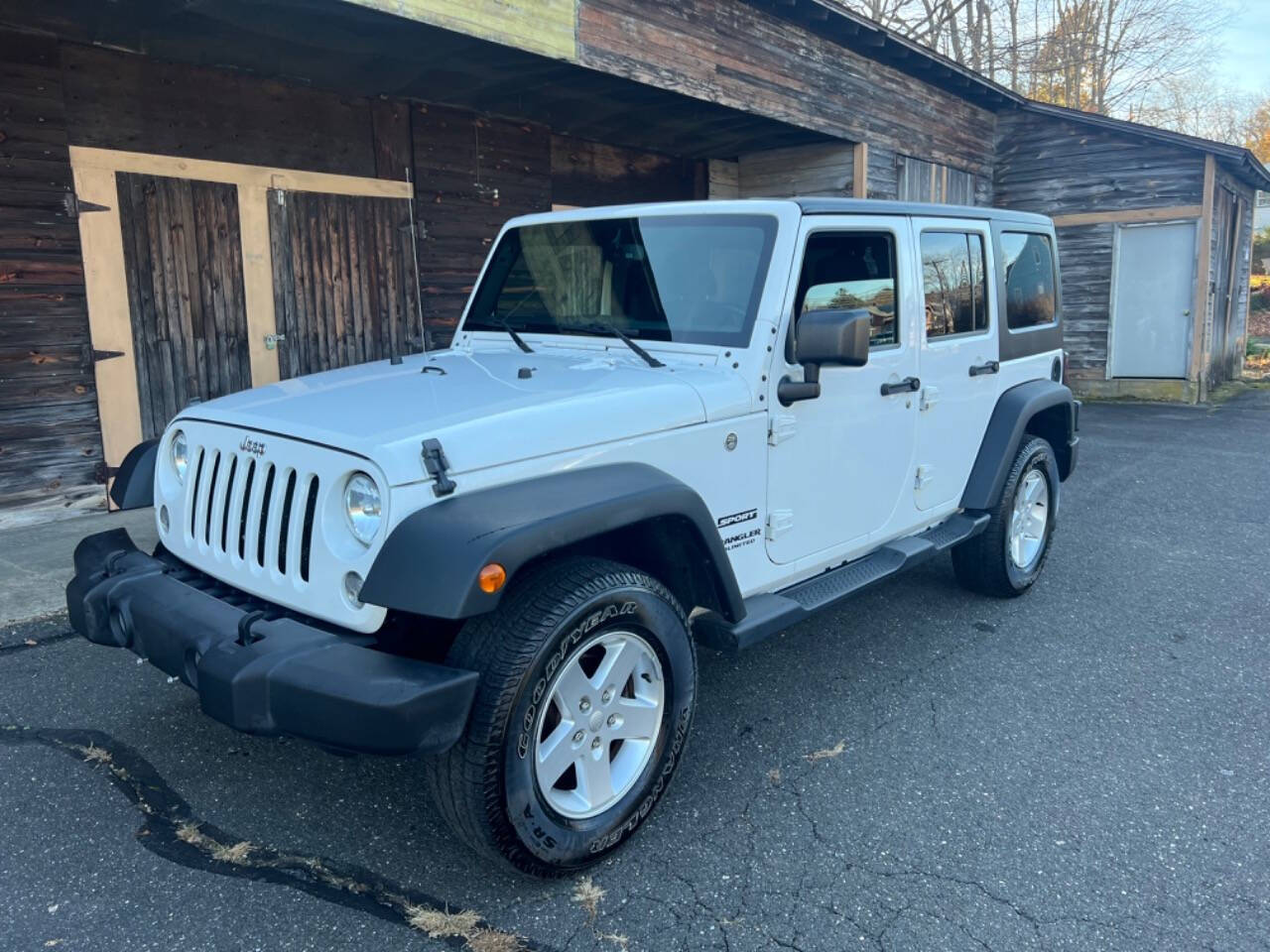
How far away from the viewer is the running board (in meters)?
3.09

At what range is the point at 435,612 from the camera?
218cm

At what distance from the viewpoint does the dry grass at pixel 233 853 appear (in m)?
2.71

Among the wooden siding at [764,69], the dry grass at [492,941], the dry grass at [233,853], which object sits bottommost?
the dry grass at [492,941]

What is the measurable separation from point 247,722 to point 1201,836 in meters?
2.74

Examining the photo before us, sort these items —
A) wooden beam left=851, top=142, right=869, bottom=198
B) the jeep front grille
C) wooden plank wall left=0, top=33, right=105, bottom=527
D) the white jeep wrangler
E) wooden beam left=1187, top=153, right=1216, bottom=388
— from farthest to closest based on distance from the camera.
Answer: wooden beam left=1187, top=153, right=1216, bottom=388 < wooden beam left=851, top=142, right=869, bottom=198 < wooden plank wall left=0, top=33, right=105, bottom=527 < the jeep front grille < the white jeep wrangler

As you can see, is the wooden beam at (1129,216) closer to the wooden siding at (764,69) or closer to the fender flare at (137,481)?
the wooden siding at (764,69)

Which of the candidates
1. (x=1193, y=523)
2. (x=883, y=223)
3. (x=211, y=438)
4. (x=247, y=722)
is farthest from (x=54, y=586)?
(x=1193, y=523)

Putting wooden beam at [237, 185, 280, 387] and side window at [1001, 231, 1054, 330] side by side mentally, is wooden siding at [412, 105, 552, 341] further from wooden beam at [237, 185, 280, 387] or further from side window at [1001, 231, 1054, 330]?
side window at [1001, 231, 1054, 330]

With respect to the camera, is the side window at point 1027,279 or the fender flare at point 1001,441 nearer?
the fender flare at point 1001,441

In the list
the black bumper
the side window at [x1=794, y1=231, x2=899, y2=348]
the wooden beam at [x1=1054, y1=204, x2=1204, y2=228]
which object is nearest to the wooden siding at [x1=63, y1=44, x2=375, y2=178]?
the black bumper

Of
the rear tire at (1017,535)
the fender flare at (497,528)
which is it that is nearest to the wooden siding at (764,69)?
the rear tire at (1017,535)

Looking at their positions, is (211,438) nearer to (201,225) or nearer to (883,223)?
(883,223)

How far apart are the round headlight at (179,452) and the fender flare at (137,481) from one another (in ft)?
0.45

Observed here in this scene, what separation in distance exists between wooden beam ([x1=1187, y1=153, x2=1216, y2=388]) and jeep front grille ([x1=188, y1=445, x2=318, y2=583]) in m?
13.5
